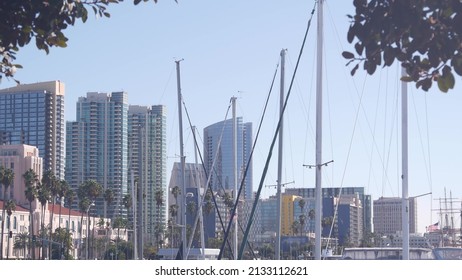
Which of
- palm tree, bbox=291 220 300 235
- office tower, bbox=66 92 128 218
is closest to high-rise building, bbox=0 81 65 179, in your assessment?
office tower, bbox=66 92 128 218

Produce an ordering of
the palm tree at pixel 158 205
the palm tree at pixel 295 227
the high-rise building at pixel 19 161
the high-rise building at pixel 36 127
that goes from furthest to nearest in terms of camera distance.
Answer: the palm tree at pixel 295 227
the high-rise building at pixel 36 127
the palm tree at pixel 158 205
the high-rise building at pixel 19 161

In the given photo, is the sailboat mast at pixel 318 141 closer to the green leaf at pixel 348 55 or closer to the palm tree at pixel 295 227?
the green leaf at pixel 348 55

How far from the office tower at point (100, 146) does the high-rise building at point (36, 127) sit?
1619 millimetres

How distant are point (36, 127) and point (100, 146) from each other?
1000 cm

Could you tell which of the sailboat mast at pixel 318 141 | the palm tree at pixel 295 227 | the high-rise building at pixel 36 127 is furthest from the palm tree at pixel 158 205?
the sailboat mast at pixel 318 141

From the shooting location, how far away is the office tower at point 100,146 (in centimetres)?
7331

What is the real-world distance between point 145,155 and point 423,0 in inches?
2035

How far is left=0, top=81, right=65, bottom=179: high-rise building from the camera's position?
82.7 m

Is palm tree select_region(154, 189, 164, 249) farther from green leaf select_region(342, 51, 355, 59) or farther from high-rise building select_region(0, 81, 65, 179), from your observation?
green leaf select_region(342, 51, 355, 59)

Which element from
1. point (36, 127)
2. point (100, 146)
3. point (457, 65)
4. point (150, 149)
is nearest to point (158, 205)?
point (100, 146)

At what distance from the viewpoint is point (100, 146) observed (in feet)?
281

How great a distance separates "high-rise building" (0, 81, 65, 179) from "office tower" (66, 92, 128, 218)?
63.7 inches

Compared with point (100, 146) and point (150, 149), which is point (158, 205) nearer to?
point (100, 146)

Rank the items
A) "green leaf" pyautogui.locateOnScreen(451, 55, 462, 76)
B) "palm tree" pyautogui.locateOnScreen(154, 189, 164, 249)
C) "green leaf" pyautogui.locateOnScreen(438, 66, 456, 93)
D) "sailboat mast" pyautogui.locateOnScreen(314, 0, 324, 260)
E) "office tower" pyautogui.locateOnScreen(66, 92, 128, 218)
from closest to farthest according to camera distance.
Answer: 1. "green leaf" pyautogui.locateOnScreen(438, 66, 456, 93)
2. "green leaf" pyautogui.locateOnScreen(451, 55, 462, 76)
3. "sailboat mast" pyautogui.locateOnScreen(314, 0, 324, 260)
4. "office tower" pyautogui.locateOnScreen(66, 92, 128, 218)
5. "palm tree" pyautogui.locateOnScreen(154, 189, 164, 249)
